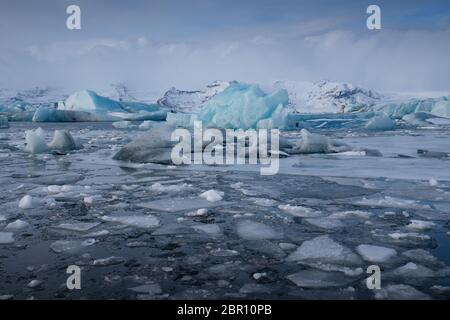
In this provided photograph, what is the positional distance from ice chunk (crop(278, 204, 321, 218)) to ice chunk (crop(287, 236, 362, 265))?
706mm

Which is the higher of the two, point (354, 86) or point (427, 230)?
point (354, 86)

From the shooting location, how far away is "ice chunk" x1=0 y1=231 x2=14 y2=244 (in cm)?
284

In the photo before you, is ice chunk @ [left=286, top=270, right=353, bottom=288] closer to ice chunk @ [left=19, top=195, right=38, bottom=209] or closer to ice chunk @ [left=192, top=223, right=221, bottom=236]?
ice chunk @ [left=192, top=223, right=221, bottom=236]

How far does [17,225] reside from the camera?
3.18 meters

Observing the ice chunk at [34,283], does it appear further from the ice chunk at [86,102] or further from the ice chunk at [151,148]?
the ice chunk at [86,102]

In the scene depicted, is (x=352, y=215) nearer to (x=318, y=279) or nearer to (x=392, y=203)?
(x=392, y=203)

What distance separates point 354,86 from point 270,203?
142218 mm

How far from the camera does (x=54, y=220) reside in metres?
3.39

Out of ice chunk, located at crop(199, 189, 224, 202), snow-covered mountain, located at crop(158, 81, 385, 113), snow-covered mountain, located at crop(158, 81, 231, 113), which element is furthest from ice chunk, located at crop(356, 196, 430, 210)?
snow-covered mountain, located at crop(158, 81, 385, 113)

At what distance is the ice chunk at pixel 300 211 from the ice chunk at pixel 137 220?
1.15 meters

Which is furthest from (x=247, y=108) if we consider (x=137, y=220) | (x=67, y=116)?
(x=67, y=116)

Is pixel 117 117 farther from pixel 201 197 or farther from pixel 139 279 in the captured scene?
pixel 139 279
